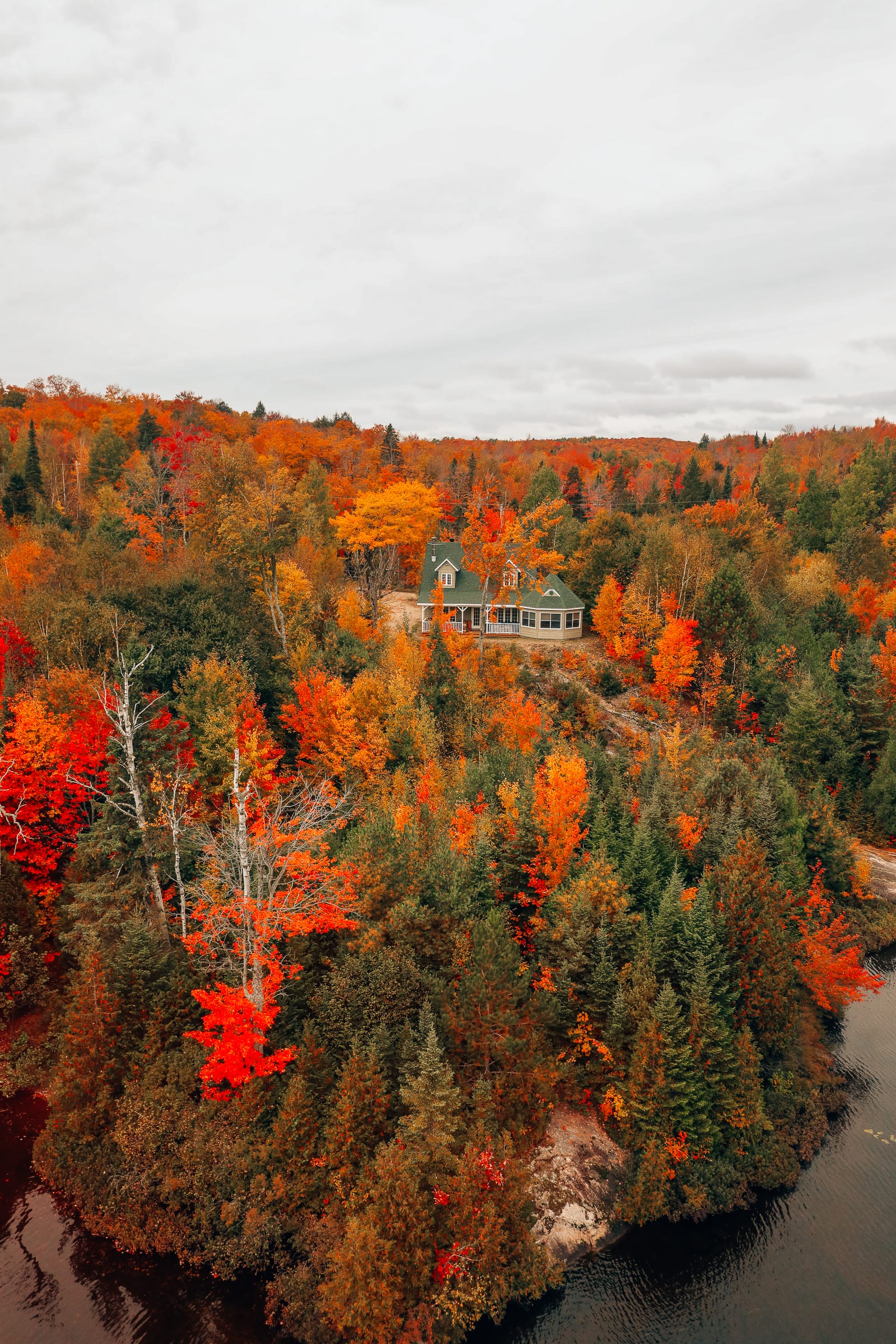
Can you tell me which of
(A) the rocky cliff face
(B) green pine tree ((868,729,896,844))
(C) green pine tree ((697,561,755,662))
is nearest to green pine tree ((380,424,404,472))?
(C) green pine tree ((697,561,755,662))

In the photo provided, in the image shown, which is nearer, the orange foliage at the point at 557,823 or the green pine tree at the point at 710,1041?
→ the green pine tree at the point at 710,1041

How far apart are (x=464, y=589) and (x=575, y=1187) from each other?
170 feet

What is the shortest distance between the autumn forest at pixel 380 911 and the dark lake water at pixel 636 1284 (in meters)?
0.81

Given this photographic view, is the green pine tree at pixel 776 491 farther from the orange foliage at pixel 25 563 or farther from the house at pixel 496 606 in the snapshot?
the orange foliage at pixel 25 563

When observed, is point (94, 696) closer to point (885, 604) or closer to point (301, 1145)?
point (301, 1145)

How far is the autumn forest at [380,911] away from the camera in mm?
22547

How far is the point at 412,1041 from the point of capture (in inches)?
963

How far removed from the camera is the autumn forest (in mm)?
22547

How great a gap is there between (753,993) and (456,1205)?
15.5 m

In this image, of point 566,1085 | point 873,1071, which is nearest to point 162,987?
point 566,1085

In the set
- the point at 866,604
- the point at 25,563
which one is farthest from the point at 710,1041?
the point at 866,604

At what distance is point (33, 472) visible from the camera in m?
71.2

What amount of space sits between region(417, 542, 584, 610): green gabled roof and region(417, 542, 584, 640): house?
55mm

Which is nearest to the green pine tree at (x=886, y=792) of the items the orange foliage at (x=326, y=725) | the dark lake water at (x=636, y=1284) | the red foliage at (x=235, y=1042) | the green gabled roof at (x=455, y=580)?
the dark lake water at (x=636, y=1284)
